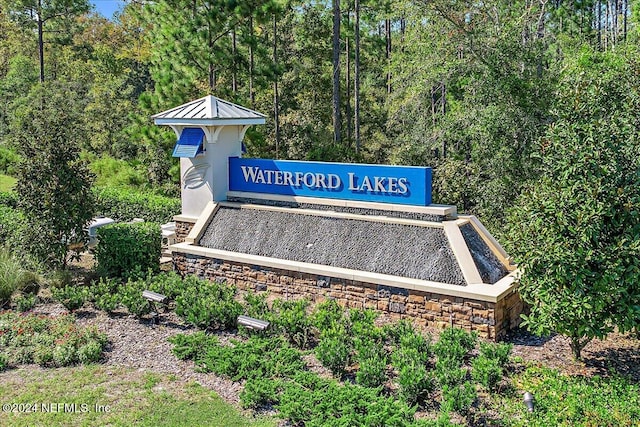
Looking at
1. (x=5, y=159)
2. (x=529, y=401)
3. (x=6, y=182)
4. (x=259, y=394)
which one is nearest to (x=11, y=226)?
(x=259, y=394)

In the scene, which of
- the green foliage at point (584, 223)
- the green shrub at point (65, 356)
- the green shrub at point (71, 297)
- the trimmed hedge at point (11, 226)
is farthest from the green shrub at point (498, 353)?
the trimmed hedge at point (11, 226)

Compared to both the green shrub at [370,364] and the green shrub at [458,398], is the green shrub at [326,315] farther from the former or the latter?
the green shrub at [458,398]

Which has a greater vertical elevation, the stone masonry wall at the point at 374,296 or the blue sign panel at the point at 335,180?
the blue sign panel at the point at 335,180

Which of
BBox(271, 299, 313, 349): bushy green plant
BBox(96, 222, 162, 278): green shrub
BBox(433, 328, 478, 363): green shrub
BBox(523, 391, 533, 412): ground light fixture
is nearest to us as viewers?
BBox(523, 391, 533, 412): ground light fixture

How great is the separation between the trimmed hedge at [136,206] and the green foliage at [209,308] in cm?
701

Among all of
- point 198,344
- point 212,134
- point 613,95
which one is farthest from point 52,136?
point 613,95

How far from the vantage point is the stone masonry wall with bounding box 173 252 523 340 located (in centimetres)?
843

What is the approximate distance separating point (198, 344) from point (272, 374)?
4.76 ft

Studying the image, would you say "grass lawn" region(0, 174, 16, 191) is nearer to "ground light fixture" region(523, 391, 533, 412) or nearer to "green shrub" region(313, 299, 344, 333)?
"green shrub" region(313, 299, 344, 333)

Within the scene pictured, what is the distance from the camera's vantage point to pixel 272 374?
23.4ft

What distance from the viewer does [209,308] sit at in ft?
29.4

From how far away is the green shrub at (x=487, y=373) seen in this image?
6.65 meters

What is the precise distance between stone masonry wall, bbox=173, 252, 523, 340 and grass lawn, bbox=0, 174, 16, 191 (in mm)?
14253

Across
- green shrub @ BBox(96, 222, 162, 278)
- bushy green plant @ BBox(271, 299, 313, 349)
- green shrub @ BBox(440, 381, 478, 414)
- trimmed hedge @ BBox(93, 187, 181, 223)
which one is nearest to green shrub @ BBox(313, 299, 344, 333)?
bushy green plant @ BBox(271, 299, 313, 349)
